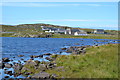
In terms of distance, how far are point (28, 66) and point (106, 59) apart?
1193 centimetres

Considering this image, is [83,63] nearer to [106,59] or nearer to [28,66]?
[106,59]

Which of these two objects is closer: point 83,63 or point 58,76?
point 58,76

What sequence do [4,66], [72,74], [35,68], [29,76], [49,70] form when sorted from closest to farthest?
[72,74] → [29,76] → [49,70] → [35,68] → [4,66]

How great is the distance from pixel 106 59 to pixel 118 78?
286 inches

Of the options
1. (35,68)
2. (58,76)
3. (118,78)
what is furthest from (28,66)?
(118,78)

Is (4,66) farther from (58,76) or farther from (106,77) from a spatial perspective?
(106,77)

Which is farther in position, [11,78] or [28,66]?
[28,66]

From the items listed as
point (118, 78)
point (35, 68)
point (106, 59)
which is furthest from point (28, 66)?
point (118, 78)

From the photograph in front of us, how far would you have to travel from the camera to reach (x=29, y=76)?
2230cm

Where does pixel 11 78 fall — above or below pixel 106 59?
below

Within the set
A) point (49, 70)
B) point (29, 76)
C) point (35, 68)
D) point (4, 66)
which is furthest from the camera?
point (4, 66)

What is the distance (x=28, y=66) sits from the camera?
27469 millimetres

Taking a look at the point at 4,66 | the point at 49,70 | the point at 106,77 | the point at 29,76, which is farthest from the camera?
the point at 4,66

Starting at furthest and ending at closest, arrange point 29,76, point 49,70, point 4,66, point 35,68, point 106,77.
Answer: point 4,66
point 35,68
point 49,70
point 29,76
point 106,77
